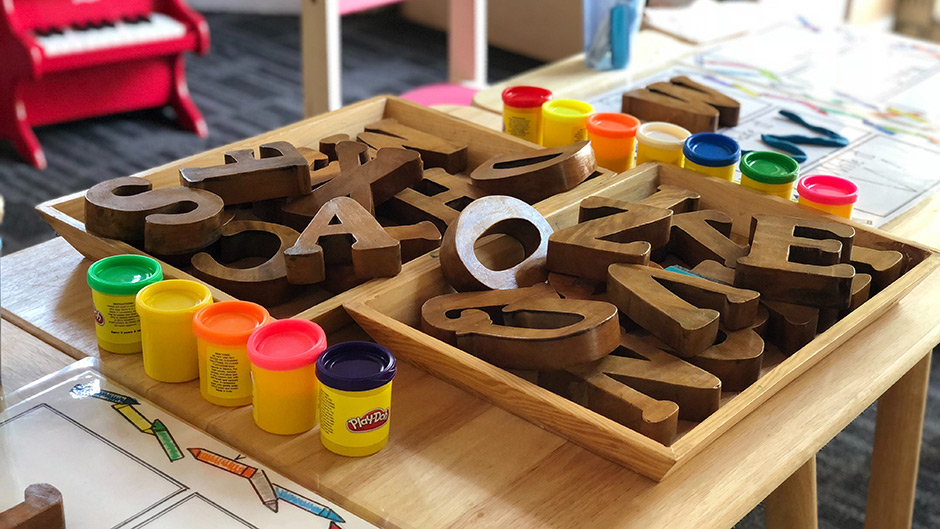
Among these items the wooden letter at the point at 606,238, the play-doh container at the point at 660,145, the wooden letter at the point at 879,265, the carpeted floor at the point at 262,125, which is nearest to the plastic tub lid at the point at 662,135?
the play-doh container at the point at 660,145

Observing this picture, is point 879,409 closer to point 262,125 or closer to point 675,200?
point 675,200

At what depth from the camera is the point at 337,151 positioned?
4.23ft

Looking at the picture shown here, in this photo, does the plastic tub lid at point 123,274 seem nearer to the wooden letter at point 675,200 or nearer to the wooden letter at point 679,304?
the wooden letter at point 679,304

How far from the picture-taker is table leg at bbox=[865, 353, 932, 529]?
1.48m

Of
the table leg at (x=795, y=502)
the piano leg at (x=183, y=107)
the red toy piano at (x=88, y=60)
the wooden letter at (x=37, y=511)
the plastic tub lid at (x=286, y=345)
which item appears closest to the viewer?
the wooden letter at (x=37, y=511)

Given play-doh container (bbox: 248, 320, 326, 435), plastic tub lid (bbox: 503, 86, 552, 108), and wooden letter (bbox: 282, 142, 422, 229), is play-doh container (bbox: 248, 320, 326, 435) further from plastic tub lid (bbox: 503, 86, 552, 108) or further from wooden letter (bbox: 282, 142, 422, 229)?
plastic tub lid (bbox: 503, 86, 552, 108)

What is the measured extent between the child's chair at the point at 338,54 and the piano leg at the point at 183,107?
4.47ft

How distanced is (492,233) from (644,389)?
1.05 ft

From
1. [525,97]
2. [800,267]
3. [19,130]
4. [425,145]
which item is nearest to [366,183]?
[425,145]

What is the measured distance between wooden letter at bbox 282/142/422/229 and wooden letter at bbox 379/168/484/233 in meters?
0.02

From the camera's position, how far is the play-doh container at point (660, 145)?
52.7 inches

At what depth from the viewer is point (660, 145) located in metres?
1.34

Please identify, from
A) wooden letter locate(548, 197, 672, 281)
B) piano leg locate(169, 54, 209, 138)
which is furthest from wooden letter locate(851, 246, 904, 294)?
piano leg locate(169, 54, 209, 138)

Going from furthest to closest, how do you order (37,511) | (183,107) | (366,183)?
(183,107) → (366,183) → (37,511)
